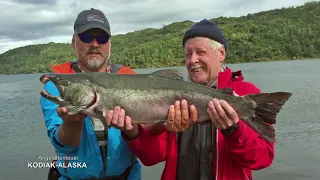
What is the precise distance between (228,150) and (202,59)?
1.31 m

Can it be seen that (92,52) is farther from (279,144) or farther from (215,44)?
(279,144)

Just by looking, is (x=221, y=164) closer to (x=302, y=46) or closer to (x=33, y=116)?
(x=33, y=116)

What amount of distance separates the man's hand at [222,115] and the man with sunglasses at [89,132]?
102 cm

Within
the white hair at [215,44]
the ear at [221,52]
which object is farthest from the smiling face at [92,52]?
the ear at [221,52]

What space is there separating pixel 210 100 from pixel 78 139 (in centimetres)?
172

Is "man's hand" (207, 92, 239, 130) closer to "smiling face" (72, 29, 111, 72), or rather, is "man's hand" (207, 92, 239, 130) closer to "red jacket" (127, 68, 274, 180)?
"red jacket" (127, 68, 274, 180)

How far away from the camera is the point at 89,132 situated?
4348 mm

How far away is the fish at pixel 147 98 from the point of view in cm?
401

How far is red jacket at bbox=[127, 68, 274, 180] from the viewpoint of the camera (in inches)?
151

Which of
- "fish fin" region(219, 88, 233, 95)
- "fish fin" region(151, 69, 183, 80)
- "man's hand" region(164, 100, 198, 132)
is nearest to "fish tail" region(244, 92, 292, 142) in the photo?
"fish fin" region(219, 88, 233, 95)

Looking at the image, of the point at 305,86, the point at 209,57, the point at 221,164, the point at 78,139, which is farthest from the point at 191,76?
the point at 305,86

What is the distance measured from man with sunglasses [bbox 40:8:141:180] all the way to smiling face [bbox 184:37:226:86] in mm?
1253

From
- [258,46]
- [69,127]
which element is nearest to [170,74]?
[69,127]

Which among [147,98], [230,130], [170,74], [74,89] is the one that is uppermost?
[170,74]
